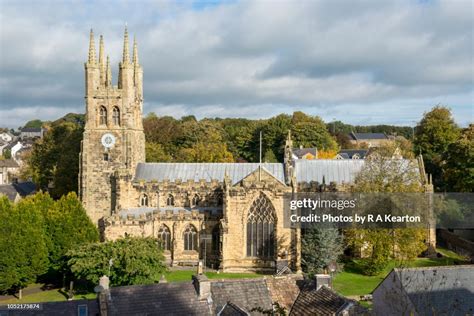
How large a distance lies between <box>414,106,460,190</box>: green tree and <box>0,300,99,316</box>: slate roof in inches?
2154

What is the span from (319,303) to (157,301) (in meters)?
7.02

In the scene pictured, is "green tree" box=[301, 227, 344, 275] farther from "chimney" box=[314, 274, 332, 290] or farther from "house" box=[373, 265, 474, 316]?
"chimney" box=[314, 274, 332, 290]

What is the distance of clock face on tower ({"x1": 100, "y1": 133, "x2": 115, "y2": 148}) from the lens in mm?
46906

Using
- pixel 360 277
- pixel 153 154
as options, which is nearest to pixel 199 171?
pixel 360 277

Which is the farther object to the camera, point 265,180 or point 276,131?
point 276,131

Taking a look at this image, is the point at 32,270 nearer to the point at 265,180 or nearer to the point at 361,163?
the point at 265,180

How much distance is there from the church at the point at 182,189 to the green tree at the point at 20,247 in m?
5.77

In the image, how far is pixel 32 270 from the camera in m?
37.1

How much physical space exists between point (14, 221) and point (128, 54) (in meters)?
18.5

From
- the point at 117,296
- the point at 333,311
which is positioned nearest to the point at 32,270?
the point at 117,296

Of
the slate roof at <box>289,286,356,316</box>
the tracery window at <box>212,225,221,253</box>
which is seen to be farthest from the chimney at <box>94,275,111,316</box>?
the tracery window at <box>212,225,221,253</box>

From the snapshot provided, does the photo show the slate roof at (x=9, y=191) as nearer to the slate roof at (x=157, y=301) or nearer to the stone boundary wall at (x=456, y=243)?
the slate roof at (x=157, y=301)

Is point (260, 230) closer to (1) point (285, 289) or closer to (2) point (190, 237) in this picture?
(2) point (190, 237)

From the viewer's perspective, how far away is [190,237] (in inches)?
1708
